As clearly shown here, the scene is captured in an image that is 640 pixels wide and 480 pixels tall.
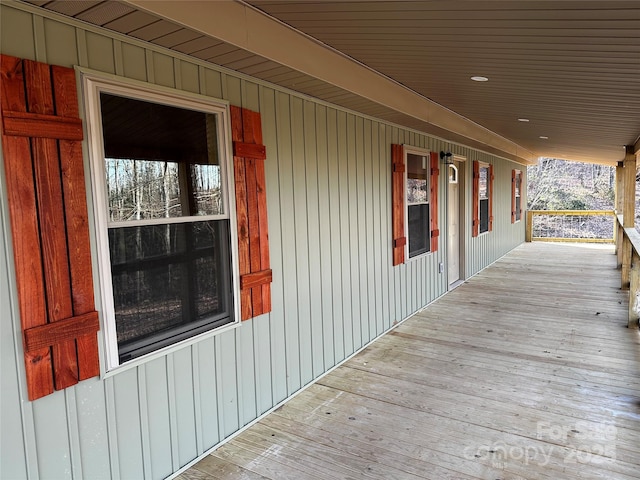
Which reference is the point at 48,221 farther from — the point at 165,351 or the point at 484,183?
the point at 484,183

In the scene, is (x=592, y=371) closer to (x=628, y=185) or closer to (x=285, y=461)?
(x=285, y=461)

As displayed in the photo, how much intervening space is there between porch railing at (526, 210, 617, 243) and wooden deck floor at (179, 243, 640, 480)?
28.1 feet

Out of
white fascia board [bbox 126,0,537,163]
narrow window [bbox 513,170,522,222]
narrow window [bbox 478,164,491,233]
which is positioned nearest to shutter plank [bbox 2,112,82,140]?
white fascia board [bbox 126,0,537,163]

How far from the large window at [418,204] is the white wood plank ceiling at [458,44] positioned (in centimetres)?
117

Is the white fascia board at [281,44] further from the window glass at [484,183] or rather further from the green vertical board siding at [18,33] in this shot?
the window glass at [484,183]

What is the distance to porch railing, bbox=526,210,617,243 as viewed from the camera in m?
12.5

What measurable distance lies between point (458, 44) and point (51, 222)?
2.34 metres

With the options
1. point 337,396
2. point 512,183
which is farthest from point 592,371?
point 512,183

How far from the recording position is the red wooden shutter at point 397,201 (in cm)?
466

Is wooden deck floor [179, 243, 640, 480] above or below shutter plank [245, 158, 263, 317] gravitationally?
below

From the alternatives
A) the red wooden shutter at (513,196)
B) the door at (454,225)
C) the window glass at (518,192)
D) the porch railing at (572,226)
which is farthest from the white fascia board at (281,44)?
the porch railing at (572,226)

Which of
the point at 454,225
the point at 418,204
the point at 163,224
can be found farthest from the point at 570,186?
the point at 163,224

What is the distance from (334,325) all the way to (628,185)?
6153 mm

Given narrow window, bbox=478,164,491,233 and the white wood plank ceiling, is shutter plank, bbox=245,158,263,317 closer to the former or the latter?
the white wood plank ceiling
